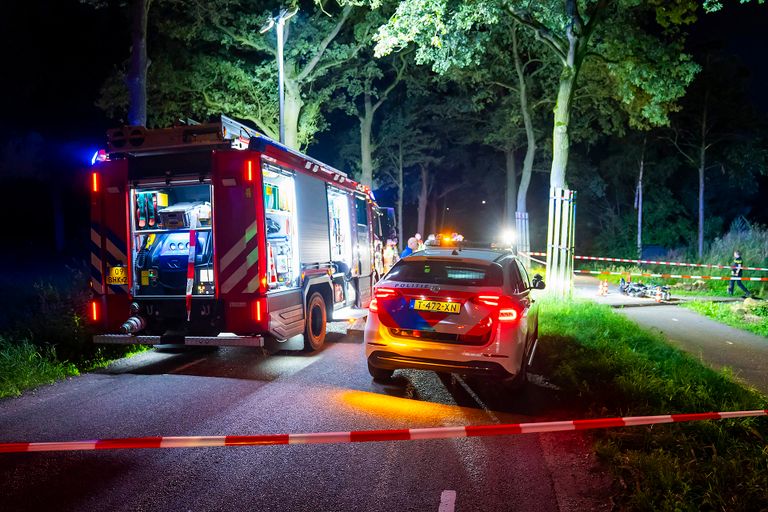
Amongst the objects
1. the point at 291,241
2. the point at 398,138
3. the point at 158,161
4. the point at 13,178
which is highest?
the point at 398,138

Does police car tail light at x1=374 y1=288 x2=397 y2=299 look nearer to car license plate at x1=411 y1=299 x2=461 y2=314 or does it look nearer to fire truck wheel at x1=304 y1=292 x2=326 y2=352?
car license plate at x1=411 y1=299 x2=461 y2=314

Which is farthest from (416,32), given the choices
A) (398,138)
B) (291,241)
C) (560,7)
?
(398,138)

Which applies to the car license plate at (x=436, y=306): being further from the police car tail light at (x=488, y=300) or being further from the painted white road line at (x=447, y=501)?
the painted white road line at (x=447, y=501)

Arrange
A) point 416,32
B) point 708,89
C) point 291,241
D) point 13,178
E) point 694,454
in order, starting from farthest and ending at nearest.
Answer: point 13,178 < point 708,89 < point 416,32 < point 291,241 < point 694,454

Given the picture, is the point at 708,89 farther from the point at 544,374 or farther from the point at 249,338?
the point at 249,338

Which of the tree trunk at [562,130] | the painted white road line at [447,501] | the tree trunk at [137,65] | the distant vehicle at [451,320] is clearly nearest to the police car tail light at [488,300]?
the distant vehicle at [451,320]

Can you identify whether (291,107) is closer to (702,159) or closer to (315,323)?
(315,323)

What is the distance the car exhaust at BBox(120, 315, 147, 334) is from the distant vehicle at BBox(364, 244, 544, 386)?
3.31 m

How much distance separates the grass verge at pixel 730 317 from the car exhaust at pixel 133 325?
11381mm

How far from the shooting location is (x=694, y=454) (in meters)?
4.56

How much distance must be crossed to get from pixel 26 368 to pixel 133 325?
52.6 inches

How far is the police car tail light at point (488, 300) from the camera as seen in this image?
6.04 m

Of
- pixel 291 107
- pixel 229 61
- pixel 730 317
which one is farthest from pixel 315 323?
pixel 229 61

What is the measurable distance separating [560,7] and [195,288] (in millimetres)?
11779
